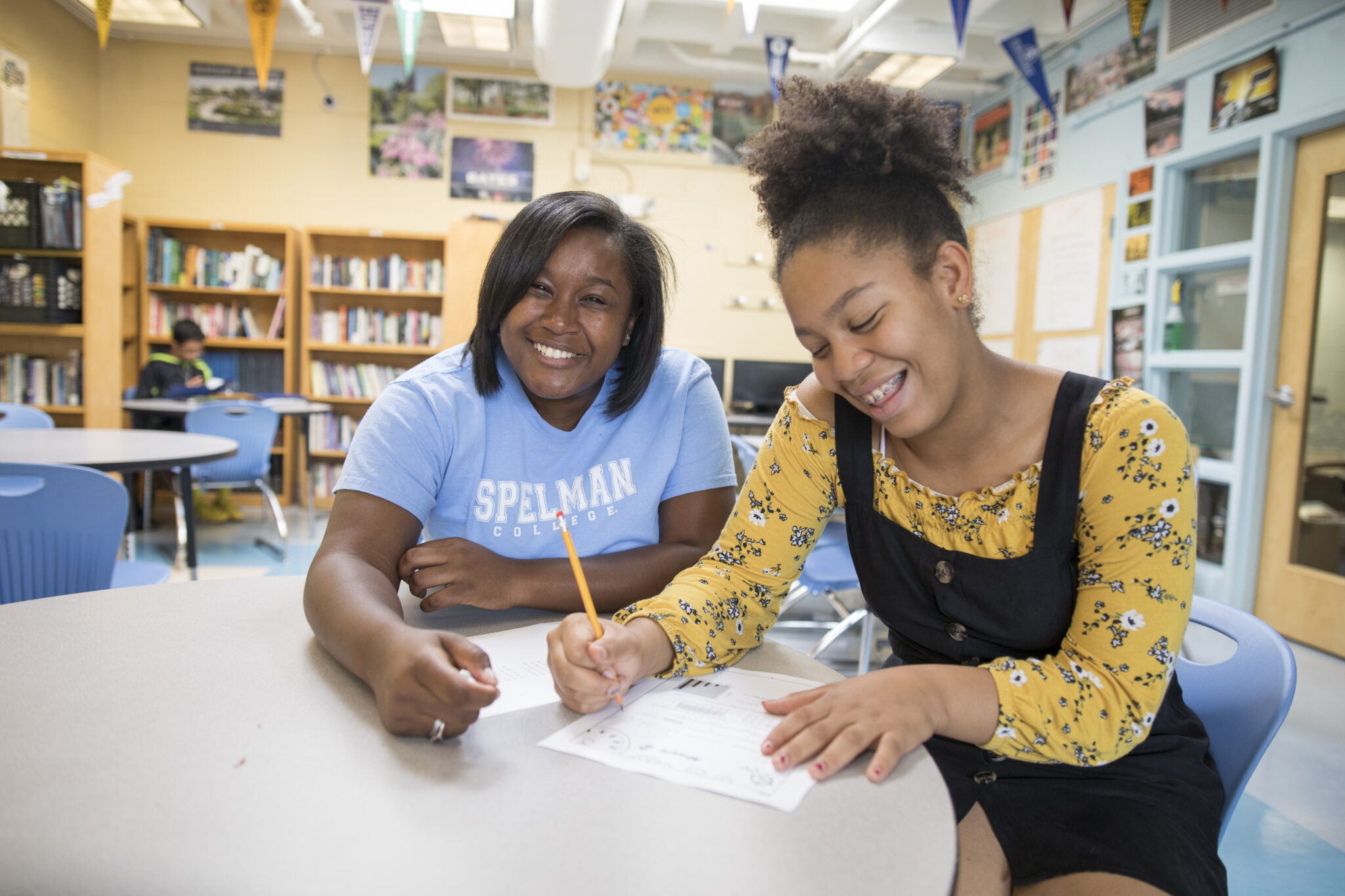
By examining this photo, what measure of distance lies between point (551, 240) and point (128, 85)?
645 cm

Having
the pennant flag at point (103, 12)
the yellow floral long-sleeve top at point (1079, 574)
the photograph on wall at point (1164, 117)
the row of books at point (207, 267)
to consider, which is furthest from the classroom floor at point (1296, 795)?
the row of books at point (207, 267)

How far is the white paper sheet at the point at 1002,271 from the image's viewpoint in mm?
5547

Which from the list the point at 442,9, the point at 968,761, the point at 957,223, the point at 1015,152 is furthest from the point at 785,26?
the point at 968,761

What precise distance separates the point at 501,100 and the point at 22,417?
4136 millimetres

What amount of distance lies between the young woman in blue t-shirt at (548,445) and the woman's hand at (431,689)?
0.27 meters

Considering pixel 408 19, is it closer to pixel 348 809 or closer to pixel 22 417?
pixel 22 417

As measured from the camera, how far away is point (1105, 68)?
15.4ft

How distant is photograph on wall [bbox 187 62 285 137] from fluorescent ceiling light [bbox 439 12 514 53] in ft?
4.70

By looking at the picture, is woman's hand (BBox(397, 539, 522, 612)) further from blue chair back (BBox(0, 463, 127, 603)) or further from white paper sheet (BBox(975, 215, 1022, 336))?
white paper sheet (BBox(975, 215, 1022, 336))

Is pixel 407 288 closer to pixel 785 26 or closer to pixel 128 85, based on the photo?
pixel 128 85

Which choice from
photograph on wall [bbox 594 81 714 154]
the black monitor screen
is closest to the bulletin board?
the black monitor screen

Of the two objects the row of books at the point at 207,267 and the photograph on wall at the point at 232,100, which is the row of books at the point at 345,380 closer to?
the row of books at the point at 207,267


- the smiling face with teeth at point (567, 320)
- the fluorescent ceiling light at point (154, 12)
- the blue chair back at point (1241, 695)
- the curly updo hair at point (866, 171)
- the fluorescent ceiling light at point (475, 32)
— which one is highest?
the fluorescent ceiling light at point (475, 32)

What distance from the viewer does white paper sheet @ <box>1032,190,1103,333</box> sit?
477 cm
